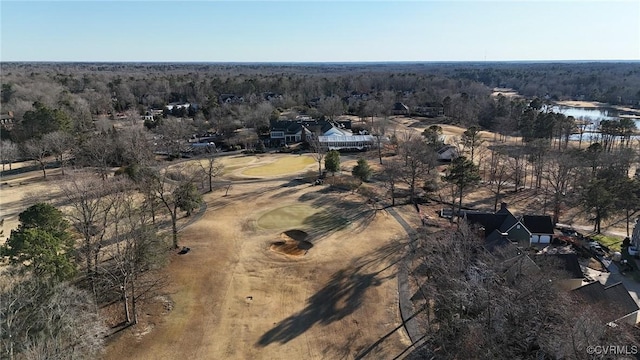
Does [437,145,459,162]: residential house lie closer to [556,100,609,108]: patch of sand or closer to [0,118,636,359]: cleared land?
[0,118,636,359]: cleared land

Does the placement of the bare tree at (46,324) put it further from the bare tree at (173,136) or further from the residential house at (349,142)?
the residential house at (349,142)

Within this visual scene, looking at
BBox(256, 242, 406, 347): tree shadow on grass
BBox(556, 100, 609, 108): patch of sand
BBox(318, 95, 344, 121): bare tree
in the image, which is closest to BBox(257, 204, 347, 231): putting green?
BBox(256, 242, 406, 347): tree shadow on grass

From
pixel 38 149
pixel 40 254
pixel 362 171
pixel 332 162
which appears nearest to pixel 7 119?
pixel 38 149

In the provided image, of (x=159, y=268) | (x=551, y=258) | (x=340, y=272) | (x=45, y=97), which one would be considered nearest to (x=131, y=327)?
(x=159, y=268)

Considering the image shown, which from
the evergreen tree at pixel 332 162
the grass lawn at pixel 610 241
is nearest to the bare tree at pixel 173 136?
the evergreen tree at pixel 332 162

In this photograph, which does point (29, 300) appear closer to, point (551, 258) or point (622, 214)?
point (551, 258)
